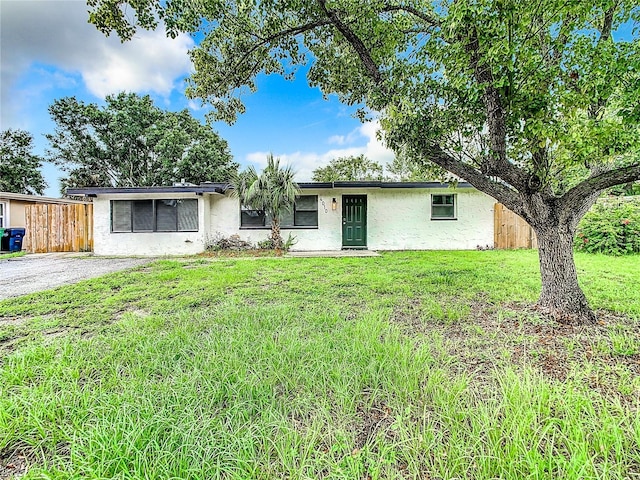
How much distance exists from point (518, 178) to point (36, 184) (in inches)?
1168

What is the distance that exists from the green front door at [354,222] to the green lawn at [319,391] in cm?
758

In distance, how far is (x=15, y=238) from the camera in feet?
39.5

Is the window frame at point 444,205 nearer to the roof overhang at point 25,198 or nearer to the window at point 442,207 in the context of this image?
the window at point 442,207

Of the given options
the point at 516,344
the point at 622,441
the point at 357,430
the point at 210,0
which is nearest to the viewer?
the point at 622,441

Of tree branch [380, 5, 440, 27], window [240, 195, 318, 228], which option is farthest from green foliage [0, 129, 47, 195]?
tree branch [380, 5, 440, 27]

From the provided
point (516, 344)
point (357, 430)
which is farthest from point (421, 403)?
point (516, 344)

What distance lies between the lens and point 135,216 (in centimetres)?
1139

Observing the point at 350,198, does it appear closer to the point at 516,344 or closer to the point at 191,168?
the point at 516,344

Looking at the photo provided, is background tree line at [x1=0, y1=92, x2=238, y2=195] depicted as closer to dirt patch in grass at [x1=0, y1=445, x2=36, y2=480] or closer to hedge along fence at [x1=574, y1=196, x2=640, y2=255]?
hedge along fence at [x1=574, y1=196, x2=640, y2=255]

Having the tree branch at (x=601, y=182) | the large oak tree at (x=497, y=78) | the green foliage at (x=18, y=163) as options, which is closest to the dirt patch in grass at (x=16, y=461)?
the large oak tree at (x=497, y=78)

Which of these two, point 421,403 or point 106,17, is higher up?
point 106,17

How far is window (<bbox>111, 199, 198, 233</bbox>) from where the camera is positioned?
36.9ft

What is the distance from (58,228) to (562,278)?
15.5 metres

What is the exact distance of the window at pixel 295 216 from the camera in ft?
38.5
